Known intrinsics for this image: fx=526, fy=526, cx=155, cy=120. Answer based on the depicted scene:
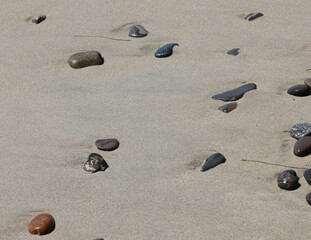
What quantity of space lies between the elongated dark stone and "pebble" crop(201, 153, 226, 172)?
53 centimetres

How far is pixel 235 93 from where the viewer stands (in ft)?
10.1

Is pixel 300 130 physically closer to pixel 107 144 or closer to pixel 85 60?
pixel 107 144

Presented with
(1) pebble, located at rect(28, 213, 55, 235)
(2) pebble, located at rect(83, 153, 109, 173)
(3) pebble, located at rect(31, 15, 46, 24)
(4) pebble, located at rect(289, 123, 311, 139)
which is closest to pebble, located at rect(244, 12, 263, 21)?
(4) pebble, located at rect(289, 123, 311, 139)

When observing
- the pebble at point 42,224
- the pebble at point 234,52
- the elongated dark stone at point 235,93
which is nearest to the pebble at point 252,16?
the pebble at point 234,52

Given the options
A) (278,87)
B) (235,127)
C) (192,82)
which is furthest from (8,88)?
(278,87)

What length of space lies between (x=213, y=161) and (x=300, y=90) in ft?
2.59

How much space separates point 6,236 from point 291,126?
1.53 meters

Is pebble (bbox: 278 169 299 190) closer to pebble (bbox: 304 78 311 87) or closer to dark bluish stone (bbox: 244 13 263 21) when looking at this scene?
pebble (bbox: 304 78 311 87)

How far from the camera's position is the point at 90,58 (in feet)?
11.6

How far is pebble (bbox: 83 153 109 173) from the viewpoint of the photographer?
258 centimetres

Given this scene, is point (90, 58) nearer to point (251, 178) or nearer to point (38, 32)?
point (38, 32)

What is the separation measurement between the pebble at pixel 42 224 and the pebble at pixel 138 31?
186 centimetres

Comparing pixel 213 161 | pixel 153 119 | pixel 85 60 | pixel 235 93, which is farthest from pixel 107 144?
pixel 85 60

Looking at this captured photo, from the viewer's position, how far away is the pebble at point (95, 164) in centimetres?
258
